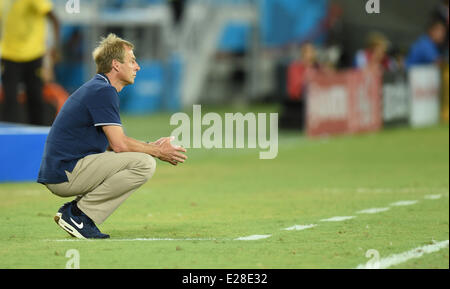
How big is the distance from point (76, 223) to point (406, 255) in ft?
8.95

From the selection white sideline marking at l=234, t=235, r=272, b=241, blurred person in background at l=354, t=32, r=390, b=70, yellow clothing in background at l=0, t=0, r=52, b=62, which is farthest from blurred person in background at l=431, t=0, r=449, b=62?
white sideline marking at l=234, t=235, r=272, b=241

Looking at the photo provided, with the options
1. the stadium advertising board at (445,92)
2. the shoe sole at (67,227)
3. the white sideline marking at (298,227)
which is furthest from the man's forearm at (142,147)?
the stadium advertising board at (445,92)

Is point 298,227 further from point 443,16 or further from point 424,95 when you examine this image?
point 443,16

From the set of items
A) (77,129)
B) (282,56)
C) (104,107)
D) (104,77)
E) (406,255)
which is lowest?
(406,255)

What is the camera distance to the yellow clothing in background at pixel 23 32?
16.4 m

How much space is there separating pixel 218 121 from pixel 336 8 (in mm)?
8280

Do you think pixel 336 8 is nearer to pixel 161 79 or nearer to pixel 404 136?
pixel 161 79

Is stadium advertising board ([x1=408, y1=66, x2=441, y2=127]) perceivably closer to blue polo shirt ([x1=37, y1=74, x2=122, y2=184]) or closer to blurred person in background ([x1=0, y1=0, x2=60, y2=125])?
blurred person in background ([x1=0, y1=0, x2=60, y2=125])

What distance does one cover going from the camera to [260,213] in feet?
36.8

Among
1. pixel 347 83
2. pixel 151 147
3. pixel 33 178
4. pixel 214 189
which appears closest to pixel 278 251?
pixel 151 147

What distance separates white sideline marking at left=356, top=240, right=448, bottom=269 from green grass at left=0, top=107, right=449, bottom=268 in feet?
0.30

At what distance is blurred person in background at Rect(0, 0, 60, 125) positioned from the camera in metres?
16.4

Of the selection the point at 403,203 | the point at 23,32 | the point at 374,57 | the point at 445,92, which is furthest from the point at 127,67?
the point at 445,92

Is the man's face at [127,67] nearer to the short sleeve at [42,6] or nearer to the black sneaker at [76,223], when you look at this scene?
the black sneaker at [76,223]
